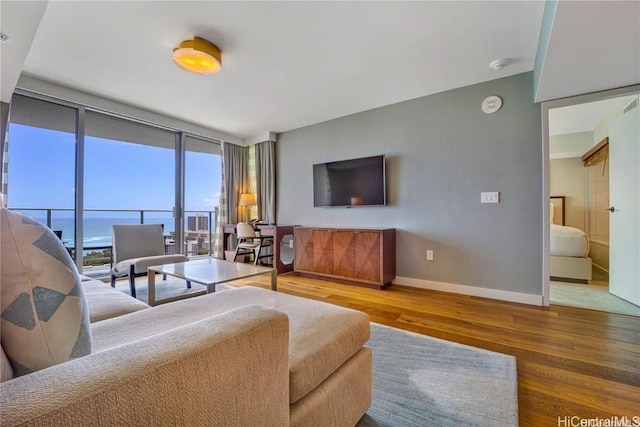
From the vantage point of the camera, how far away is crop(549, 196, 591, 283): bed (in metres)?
3.38

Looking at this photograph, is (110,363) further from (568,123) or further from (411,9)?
(568,123)

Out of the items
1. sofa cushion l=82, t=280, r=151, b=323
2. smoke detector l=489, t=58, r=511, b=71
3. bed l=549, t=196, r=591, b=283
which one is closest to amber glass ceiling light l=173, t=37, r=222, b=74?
sofa cushion l=82, t=280, r=151, b=323

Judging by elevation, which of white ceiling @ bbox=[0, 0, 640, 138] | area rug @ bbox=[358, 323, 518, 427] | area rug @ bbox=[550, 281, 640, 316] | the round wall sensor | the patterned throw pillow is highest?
white ceiling @ bbox=[0, 0, 640, 138]

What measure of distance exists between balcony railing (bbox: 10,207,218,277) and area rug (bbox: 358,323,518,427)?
11.8ft

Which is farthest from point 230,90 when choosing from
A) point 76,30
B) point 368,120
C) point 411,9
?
point 411,9

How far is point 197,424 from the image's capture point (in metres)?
0.55

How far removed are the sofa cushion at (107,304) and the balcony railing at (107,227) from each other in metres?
2.16

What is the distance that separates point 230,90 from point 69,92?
1.82 m

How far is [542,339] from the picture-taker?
1.92 m

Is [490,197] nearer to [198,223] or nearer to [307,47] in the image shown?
[307,47]

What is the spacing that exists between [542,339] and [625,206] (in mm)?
1891

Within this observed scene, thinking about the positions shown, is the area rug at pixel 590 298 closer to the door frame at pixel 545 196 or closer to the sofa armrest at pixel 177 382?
the door frame at pixel 545 196

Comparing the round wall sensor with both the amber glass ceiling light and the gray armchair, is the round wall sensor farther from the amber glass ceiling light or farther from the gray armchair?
the gray armchair

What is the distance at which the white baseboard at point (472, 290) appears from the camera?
268 centimetres
